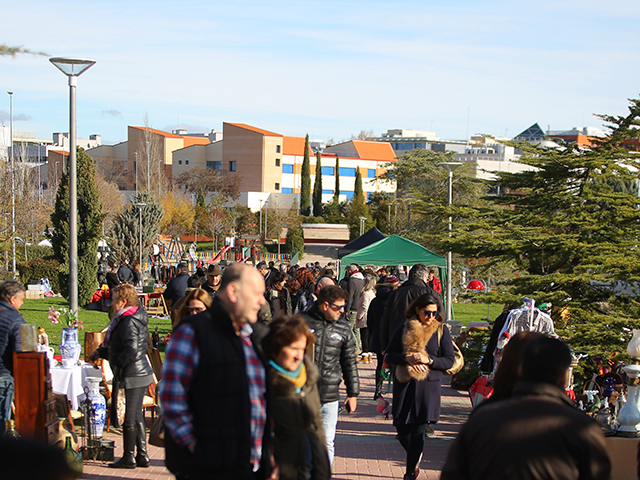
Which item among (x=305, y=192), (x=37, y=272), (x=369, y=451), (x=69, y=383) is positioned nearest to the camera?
(x=369, y=451)

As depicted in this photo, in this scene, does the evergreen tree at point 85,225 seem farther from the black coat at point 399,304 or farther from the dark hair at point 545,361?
the dark hair at point 545,361

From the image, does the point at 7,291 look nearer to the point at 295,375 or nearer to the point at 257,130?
the point at 295,375

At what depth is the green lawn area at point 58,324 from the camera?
605 inches

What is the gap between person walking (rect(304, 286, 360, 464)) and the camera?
541 cm

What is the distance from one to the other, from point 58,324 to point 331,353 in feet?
43.4

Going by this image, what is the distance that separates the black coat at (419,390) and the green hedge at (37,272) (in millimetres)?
25712

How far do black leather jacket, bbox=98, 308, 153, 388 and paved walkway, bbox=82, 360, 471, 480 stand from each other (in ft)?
3.12

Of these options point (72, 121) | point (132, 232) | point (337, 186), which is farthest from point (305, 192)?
point (72, 121)

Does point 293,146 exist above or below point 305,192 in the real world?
above

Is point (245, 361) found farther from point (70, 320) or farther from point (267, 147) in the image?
point (267, 147)

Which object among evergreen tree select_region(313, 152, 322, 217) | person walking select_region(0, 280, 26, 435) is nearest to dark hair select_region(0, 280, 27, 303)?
person walking select_region(0, 280, 26, 435)

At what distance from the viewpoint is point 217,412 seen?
3090 mm

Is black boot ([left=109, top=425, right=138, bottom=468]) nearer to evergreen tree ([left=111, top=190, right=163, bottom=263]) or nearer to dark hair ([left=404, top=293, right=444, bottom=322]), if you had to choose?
dark hair ([left=404, top=293, right=444, bottom=322])

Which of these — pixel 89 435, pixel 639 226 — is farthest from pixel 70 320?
pixel 639 226
